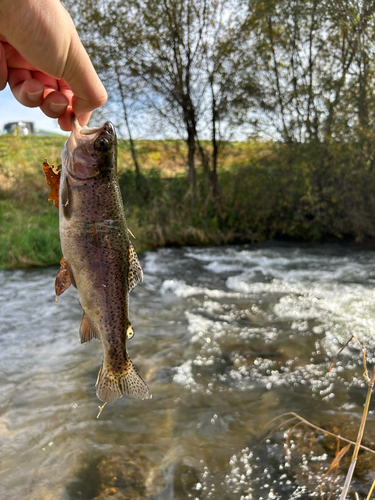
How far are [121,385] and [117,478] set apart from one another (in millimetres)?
1902

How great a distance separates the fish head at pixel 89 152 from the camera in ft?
6.64

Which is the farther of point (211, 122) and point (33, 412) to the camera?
point (211, 122)

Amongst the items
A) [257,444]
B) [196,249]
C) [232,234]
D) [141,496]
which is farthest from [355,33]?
[141,496]

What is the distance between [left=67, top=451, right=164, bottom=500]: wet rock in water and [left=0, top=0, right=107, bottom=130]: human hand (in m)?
3.02

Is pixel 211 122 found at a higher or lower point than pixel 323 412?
higher

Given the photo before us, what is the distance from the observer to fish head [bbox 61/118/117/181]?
6.64 feet

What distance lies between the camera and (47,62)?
168 centimetres

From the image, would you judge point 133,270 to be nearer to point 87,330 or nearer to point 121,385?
point 87,330

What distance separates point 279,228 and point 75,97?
12.8 metres

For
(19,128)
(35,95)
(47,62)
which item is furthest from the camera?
(19,128)

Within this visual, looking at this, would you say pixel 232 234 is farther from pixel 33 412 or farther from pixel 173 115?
pixel 33 412

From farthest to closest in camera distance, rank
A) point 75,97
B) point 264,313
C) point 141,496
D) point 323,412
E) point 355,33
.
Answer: point 355,33 < point 264,313 < point 323,412 < point 141,496 < point 75,97

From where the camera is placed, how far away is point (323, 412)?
4.72 m

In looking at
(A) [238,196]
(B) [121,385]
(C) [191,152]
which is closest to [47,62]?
(B) [121,385]
